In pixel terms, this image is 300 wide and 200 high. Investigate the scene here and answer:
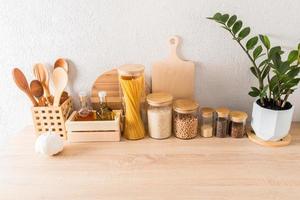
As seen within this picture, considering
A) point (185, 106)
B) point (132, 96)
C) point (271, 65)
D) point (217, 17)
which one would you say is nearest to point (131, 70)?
point (132, 96)

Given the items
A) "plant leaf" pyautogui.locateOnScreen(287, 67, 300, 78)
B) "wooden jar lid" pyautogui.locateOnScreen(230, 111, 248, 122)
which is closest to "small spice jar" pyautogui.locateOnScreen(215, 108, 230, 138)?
"wooden jar lid" pyautogui.locateOnScreen(230, 111, 248, 122)

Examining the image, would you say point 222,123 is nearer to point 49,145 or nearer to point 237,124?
point 237,124

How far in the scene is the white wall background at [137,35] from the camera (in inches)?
36.0

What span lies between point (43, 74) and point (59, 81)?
0.27 ft

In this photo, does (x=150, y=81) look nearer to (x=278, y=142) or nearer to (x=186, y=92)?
(x=186, y=92)

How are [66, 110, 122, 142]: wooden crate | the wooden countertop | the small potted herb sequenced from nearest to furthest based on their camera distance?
the wooden countertop
the small potted herb
[66, 110, 122, 142]: wooden crate

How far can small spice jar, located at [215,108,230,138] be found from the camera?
927 mm

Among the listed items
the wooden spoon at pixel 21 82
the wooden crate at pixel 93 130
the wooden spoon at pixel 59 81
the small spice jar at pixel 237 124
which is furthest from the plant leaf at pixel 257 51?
the wooden spoon at pixel 21 82

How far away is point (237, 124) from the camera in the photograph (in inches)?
36.4

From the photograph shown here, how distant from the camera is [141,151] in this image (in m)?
0.87

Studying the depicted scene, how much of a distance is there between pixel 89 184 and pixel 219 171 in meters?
0.36

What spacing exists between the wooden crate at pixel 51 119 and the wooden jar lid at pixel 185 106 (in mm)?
385

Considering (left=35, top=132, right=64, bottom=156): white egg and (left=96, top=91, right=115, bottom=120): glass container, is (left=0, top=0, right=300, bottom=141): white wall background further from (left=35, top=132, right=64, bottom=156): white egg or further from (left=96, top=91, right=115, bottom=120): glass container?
(left=35, top=132, right=64, bottom=156): white egg

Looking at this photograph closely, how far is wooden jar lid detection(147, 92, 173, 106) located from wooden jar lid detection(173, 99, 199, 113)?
3 centimetres
